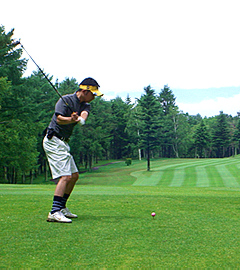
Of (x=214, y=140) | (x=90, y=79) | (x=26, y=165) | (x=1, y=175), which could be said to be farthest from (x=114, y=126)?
(x=90, y=79)

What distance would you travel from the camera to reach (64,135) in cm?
657

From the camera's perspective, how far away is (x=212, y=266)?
3.66m

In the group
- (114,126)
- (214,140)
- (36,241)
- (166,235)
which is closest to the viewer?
(36,241)

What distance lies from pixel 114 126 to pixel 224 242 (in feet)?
320

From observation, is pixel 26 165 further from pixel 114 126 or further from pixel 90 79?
pixel 114 126

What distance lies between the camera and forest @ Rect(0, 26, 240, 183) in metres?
40.0

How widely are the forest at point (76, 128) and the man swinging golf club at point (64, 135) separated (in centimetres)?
157

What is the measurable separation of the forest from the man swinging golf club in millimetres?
1566

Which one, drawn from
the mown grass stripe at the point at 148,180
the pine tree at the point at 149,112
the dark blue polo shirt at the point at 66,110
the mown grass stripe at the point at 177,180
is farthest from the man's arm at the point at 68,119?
the pine tree at the point at 149,112

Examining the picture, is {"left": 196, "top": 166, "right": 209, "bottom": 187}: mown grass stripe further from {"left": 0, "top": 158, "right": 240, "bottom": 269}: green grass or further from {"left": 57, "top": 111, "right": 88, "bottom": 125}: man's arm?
{"left": 57, "top": 111, "right": 88, "bottom": 125}: man's arm

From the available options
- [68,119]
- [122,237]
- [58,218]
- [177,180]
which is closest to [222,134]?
[177,180]

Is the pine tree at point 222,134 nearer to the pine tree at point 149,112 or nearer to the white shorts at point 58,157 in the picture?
the pine tree at point 149,112

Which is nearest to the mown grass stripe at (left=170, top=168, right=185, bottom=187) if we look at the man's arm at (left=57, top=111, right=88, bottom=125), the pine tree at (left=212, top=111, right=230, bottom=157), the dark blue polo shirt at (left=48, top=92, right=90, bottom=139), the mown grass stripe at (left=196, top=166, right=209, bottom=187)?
the mown grass stripe at (left=196, top=166, right=209, bottom=187)

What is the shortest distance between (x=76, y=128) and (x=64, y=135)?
2328 inches
